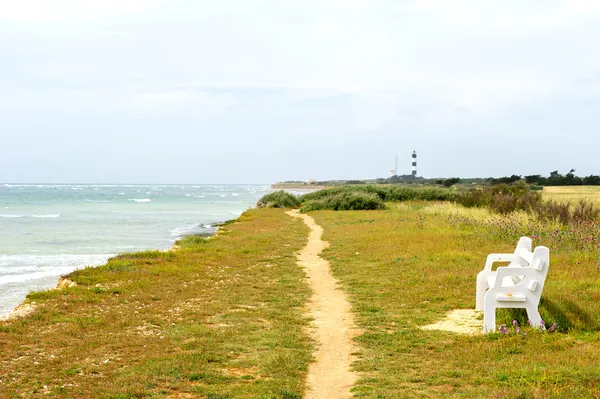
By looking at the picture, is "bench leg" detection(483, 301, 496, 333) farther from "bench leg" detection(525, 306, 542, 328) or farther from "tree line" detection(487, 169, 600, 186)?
"tree line" detection(487, 169, 600, 186)

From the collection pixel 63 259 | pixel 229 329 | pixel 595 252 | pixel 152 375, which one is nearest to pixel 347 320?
pixel 229 329

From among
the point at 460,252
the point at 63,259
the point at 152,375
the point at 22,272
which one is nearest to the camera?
the point at 152,375

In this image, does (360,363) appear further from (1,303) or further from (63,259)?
(63,259)

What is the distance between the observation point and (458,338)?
7570 millimetres

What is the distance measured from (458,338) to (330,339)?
1.71m

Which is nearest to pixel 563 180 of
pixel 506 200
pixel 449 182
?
pixel 449 182

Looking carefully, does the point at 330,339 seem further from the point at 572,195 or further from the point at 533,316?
the point at 572,195

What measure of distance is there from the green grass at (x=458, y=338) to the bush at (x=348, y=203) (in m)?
27.2

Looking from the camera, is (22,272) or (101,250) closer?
(22,272)

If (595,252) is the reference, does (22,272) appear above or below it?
below

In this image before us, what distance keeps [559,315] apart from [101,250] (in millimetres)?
19899

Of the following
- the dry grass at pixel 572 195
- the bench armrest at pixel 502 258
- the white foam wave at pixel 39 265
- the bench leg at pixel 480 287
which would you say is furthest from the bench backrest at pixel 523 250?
the dry grass at pixel 572 195

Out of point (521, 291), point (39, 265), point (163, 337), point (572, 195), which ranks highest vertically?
point (572, 195)

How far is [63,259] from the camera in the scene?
20.7 meters
